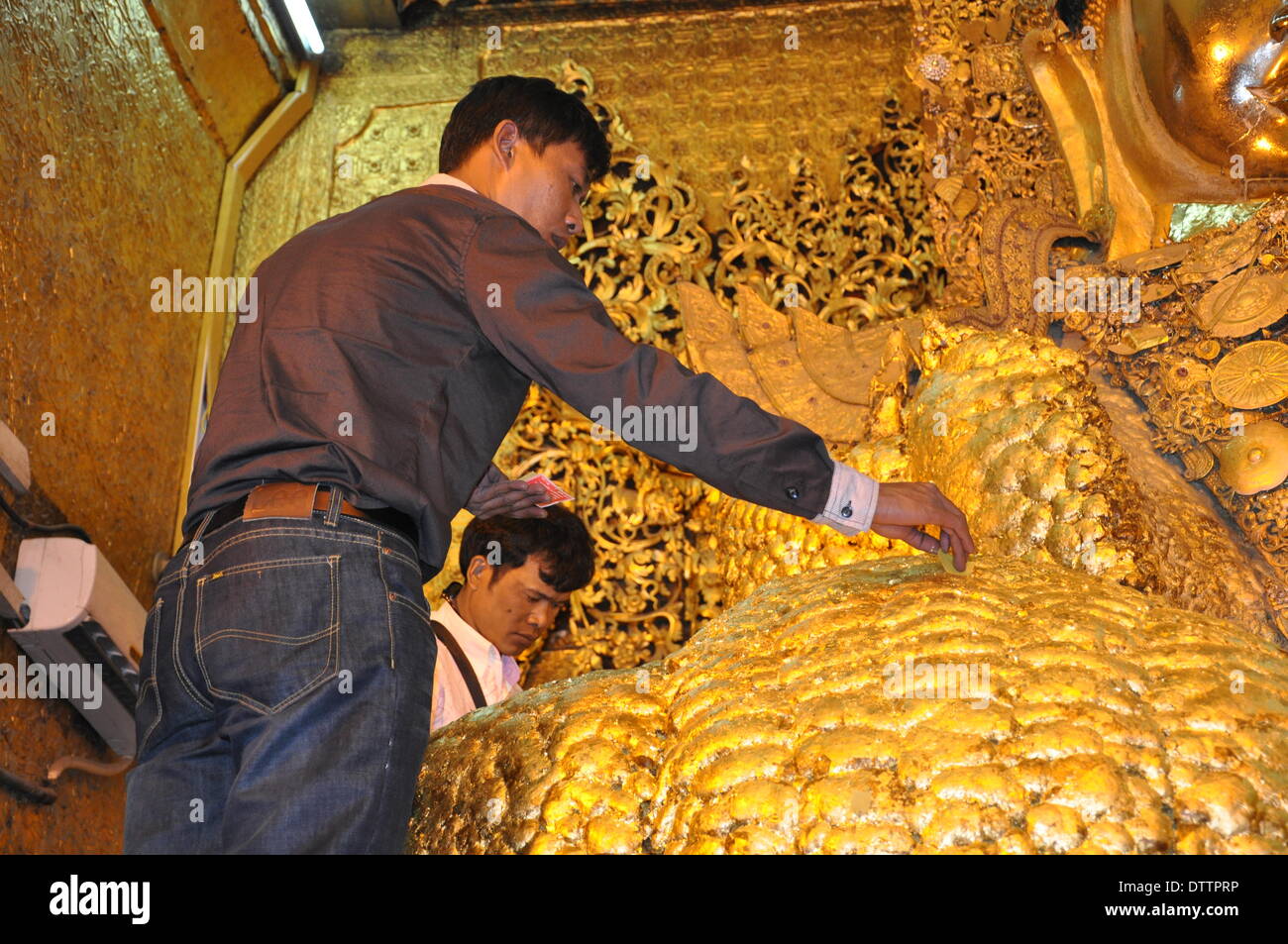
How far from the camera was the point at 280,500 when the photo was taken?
4.62ft

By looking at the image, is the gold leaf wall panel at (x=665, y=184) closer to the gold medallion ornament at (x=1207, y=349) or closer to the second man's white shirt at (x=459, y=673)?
the second man's white shirt at (x=459, y=673)

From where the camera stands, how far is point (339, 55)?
3.41 metres

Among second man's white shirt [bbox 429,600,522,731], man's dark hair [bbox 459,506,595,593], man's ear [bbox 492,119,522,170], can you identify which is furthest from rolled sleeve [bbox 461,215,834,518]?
man's dark hair [bbox 459,506,595,593]

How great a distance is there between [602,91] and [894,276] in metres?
0.93

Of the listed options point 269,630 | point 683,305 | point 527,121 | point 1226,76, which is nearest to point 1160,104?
point 1226,76

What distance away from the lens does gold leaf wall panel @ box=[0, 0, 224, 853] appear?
2195mm

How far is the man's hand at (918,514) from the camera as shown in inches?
58.7

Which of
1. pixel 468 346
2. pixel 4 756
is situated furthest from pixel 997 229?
pixel 4 756

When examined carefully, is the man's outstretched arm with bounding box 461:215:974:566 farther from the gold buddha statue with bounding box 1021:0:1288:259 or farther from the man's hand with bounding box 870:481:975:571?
the gold buddha statue with bounding box 1021:0:1288:259

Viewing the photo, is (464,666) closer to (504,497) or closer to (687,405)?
(504,497)

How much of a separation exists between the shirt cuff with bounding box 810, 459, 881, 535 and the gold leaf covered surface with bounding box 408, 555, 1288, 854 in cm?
8
